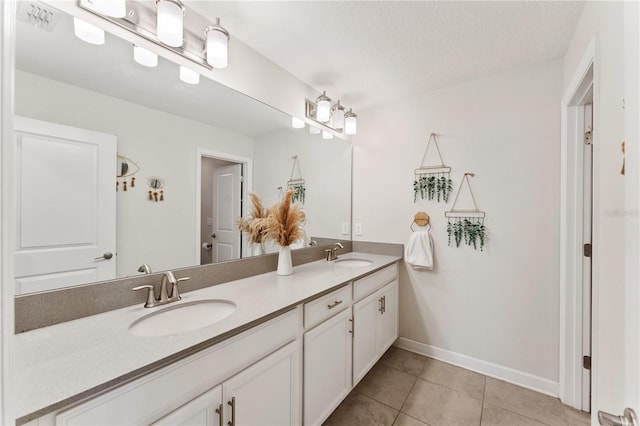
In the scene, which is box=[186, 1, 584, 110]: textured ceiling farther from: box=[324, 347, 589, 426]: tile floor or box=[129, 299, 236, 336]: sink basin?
box=[324, 347, 589, 426]: tile floor

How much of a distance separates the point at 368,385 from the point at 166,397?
1.53 meters

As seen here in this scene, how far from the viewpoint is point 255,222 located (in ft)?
5.29

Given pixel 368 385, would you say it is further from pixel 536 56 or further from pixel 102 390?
pixel 536 56

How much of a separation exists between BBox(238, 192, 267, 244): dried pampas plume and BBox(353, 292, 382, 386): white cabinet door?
0.77 m

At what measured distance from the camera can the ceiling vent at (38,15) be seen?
90 centimetres

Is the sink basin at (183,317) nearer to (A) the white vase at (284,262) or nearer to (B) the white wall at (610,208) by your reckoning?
(A) the white vase at (284,262)

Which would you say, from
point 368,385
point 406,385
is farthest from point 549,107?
point 368,385

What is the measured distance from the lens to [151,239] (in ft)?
4.05

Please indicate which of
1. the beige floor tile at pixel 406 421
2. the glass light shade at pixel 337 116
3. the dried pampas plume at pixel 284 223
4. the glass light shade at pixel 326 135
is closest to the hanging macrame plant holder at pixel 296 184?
the dried pampas plume at pixel 284 223

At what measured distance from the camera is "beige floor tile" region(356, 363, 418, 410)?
1.72m

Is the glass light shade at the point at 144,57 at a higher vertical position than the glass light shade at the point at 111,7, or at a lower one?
lower

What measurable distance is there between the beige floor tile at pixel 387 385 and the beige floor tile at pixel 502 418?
0.45 metres

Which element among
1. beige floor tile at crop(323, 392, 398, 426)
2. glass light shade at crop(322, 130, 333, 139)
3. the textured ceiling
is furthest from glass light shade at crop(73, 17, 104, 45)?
beige floor tile at crop(323, 392, 398, 426)

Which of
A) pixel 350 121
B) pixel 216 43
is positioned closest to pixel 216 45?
pixel 216 43
